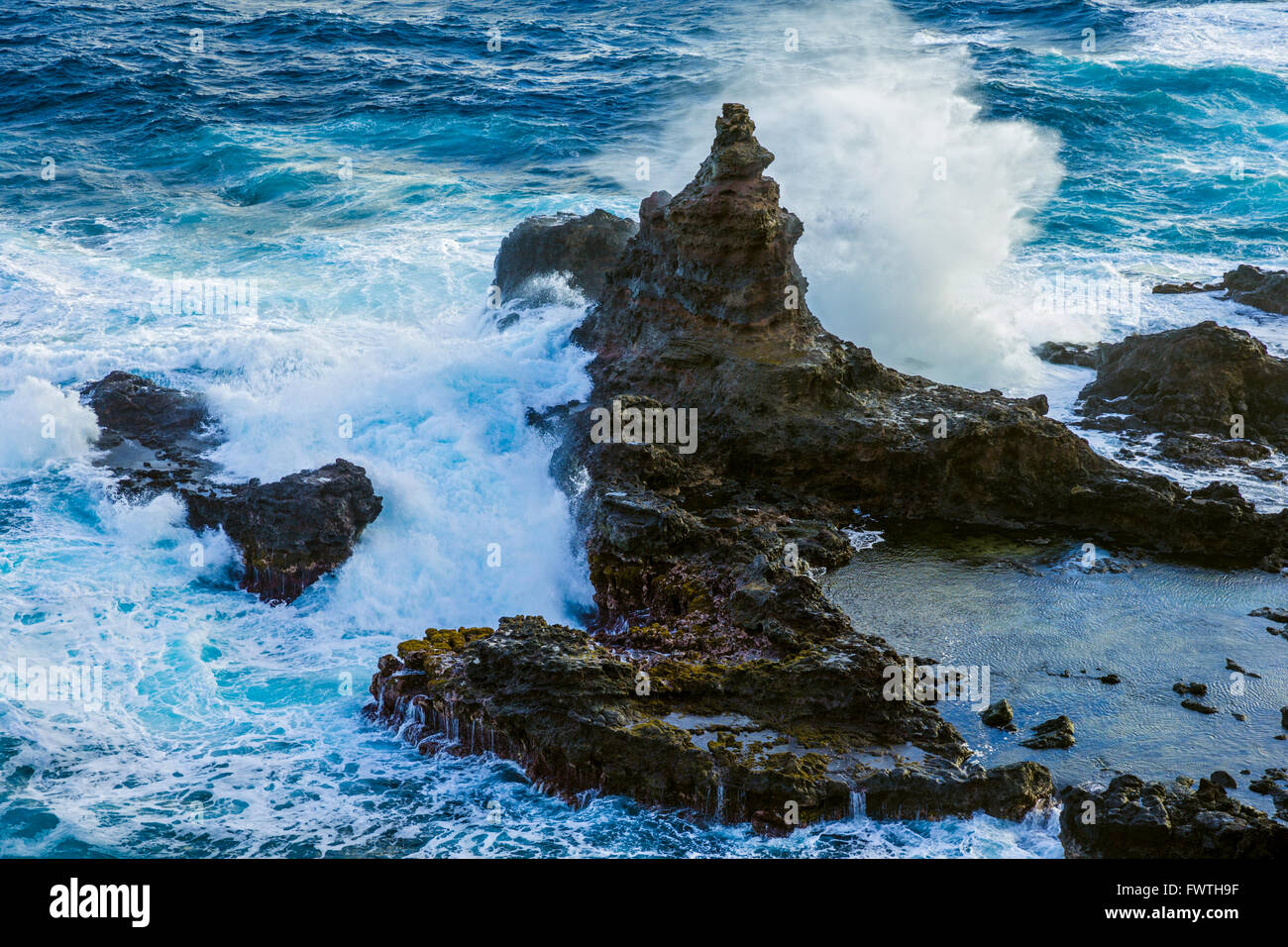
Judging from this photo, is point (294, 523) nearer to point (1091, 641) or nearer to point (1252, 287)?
point (1091, 641)

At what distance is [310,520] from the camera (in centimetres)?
1384

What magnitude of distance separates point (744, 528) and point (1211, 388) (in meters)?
7.60

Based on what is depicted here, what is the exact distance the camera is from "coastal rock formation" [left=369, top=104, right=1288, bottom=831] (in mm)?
10031

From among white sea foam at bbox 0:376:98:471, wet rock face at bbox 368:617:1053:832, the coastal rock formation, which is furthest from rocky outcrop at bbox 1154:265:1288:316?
white sea foam at bbox 0:376:98:471

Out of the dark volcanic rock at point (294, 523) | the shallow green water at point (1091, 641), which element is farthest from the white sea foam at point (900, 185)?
the dark volcanic rock at point (294, 523)

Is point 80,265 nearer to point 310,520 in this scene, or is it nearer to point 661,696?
point 310,520

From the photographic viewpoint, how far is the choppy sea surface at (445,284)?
34.7 ft

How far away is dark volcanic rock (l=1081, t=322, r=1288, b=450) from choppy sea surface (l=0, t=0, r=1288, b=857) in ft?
4.14

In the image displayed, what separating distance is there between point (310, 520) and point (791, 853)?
7.25 m

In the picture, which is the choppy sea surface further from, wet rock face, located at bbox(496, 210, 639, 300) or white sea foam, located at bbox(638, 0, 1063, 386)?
wet rock face, located at bbox(496, 210, 639, 300)

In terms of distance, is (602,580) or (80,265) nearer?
(602,580)

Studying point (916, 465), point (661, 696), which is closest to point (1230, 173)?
point (916, 465)

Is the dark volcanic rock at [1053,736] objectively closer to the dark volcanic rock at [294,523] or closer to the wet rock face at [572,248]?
the dark volcanic rock at [294,523]

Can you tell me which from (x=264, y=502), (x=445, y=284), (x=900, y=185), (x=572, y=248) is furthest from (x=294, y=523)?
(x=900, y=185)
